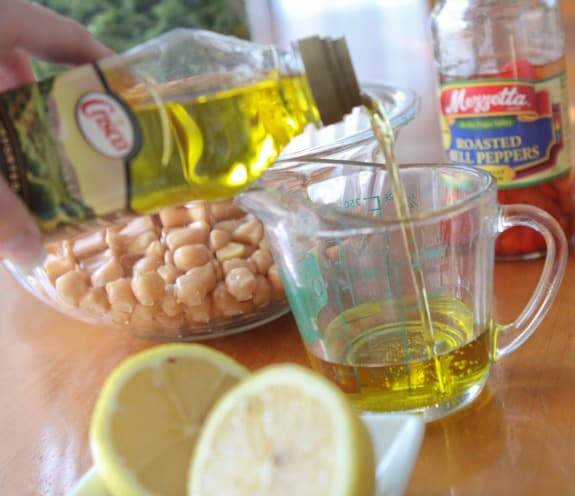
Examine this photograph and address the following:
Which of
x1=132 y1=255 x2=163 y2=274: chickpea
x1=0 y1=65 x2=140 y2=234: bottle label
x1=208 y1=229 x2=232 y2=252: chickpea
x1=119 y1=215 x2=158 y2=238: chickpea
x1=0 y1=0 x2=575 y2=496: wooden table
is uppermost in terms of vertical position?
x1=0 y1=65 x2=140 y2=234: bottle label

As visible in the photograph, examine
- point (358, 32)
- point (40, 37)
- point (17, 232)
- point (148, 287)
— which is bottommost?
point (358, 32)

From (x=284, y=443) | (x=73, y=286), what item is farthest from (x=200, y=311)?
(x=284, y=443)

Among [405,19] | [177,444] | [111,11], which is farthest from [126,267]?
[405,19]

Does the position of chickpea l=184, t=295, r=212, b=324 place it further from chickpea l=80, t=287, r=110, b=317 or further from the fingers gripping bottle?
the fingers gripping bottle

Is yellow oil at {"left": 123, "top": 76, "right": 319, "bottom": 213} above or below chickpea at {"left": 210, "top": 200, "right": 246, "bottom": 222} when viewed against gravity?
above

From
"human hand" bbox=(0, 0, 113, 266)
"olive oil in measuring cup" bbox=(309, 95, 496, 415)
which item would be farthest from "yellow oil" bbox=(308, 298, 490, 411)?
"human hand" bbox=(0, 0, 113, 266)

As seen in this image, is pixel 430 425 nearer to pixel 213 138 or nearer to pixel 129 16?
pixel 213 138
